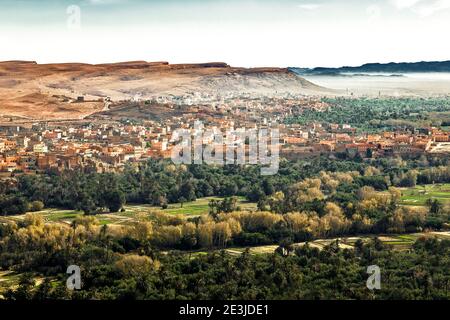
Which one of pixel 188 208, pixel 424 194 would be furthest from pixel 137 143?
pixel 424 194

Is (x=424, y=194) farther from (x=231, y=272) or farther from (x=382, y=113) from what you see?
(x=382, y=113)

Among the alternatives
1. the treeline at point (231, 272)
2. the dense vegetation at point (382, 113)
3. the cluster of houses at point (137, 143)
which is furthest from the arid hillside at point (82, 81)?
the dense vegetation at point (382, 113)

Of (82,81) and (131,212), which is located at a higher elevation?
(82,81)

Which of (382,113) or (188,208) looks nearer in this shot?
(188,208)

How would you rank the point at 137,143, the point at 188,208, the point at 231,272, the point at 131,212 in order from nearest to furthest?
the point at 231,272 < the point at 131,212 < the point at 188,208 < the point at 137,143

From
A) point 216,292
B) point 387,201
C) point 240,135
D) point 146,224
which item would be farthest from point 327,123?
point 216,292
